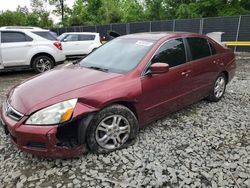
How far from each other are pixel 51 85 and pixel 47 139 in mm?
808

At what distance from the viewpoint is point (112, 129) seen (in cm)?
317

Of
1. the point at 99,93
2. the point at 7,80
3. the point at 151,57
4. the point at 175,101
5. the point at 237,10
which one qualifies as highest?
the point at 237,10

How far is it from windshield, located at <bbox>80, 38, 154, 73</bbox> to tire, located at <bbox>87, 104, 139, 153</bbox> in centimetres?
64

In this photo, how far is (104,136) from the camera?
3137mm

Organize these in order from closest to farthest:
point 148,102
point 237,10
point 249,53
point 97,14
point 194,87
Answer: point 148,102 < point 194,87 < point 249,53 < point 237,10 < point 97,14

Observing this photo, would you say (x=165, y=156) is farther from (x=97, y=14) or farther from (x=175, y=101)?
(x=97, y=14)

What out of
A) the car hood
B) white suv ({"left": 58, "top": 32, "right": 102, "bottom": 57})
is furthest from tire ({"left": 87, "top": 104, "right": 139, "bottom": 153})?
white suv ({"left": 58, "top": 32, "right": 102, "bottom": 57})

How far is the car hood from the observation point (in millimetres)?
2926

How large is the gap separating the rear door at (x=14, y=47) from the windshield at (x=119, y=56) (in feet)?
15.2

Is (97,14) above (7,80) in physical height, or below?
above

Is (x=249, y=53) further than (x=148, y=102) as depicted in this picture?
Yes

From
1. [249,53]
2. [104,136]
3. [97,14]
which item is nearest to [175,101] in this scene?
[104,136]

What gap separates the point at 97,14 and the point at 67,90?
39.7 meters

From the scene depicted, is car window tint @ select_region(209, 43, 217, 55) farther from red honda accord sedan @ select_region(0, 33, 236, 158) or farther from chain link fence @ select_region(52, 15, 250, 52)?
chain link fence @ select_region(52, 15, 250, 52)
